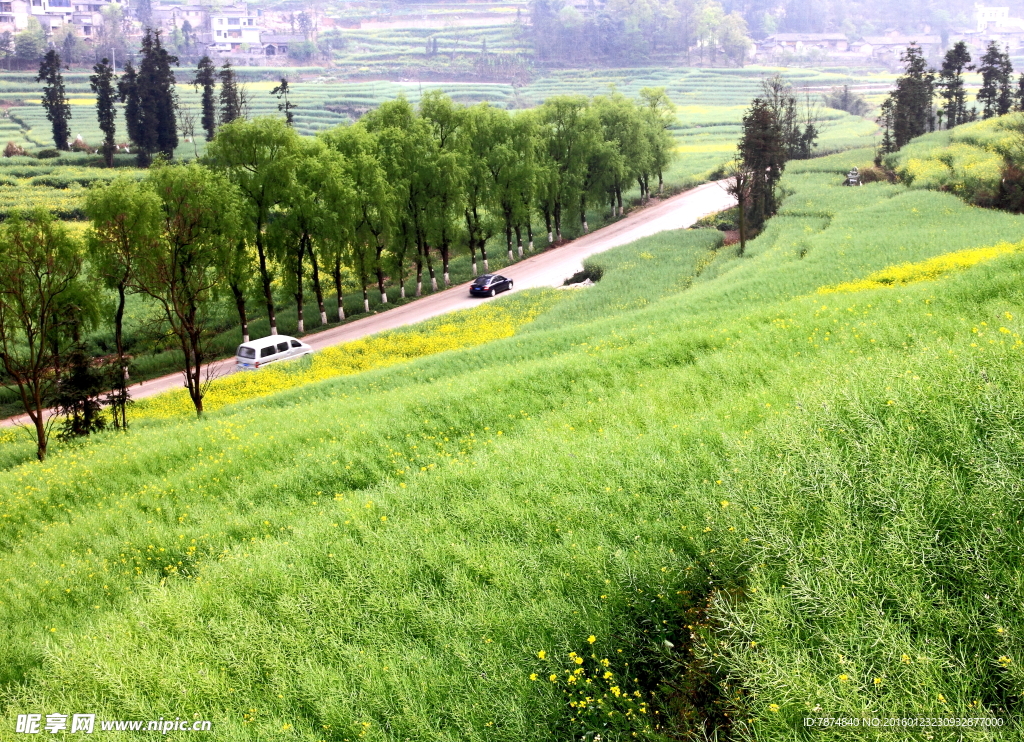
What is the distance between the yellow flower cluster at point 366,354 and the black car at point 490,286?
16.7ft

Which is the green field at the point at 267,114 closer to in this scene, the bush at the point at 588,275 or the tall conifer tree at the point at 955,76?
the bush at the point at 588,275

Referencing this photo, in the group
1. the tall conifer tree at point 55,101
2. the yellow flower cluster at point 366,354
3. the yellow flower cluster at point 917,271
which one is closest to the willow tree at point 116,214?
the yellow flower cluster at point 366,354

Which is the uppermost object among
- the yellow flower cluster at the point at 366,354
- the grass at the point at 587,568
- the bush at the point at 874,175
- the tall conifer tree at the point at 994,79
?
the tall conifer tree at the point at 994,79

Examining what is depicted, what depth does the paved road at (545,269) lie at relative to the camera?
130ft

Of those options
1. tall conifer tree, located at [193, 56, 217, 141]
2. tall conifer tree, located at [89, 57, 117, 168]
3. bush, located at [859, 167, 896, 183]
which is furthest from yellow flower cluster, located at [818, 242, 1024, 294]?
tall conifer tree, located at [89, 57, 117, 168]

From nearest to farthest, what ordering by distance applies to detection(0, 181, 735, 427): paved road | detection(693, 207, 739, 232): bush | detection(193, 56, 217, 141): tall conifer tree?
1. detection(0, 181, 735, 427): paved road
2. detection(693, 207, 739, 232): bush
3. detection(193, 56, 217, 141): tall conifer tree

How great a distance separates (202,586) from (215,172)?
1325 inches

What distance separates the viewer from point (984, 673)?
16.0 ft

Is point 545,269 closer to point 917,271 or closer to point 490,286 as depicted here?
point 490,286

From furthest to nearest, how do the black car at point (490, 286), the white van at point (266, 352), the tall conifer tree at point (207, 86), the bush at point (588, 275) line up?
the tall conifer tree at point (207, 86) < the bush at point (588, 275) < the black car at point (490, 286) < the white van at point (266, 352)

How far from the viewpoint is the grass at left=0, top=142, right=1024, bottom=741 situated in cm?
537

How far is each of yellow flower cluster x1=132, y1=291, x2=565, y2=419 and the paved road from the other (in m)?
1.87

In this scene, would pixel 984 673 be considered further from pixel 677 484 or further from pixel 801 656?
pixel 677 484

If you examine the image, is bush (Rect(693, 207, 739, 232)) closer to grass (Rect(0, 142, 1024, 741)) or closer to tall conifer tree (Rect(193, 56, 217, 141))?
grass (Rect(0, 142, 1024, 741))
